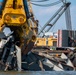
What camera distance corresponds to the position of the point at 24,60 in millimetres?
47125

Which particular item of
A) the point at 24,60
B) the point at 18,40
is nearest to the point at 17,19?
the point at 18,40

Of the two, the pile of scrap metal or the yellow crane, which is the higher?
the yellow crane

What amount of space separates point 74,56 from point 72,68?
8.07 meters

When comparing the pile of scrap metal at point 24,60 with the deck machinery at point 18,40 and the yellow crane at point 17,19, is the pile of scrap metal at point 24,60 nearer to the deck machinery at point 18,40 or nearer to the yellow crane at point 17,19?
the deck machinery at point 18,40

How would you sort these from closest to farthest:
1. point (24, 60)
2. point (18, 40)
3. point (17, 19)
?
1. point (17, 19)
2. point (18, 40)
3. point (24, 60)

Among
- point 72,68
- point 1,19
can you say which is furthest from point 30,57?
point 1,19

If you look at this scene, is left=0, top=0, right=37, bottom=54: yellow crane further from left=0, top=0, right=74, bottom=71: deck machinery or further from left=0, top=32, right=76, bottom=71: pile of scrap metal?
left=0, top=32, right=76, bottom=71: pile of scrap metal

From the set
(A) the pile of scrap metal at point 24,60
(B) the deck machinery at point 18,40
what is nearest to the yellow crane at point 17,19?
(B) the deck machinery at point 18,40

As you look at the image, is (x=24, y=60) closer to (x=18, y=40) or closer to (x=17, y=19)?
(x=18, y=40)

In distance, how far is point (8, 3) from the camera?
1645 inches

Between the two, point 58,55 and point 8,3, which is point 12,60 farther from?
point 58,55

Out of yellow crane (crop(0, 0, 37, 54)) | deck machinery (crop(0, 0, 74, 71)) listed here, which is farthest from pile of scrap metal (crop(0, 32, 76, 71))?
yellow crane (crop(0, 0, 37, 54))

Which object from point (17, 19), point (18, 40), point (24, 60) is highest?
point (17, 19)

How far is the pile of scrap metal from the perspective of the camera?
140 feet
